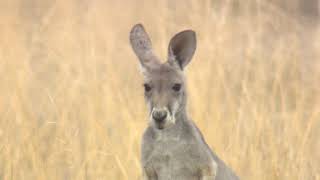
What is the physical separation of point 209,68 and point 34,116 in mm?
1220

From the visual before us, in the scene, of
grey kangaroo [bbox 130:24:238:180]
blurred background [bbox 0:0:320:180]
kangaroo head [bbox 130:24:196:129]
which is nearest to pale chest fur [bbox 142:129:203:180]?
grey kangaroo [bbox 130:24:238:180]

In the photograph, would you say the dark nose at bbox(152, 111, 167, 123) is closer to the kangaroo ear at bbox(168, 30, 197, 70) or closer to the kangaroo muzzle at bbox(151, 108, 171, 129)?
the kangaroo muzzle at bbox(151, 108, 171, 129)

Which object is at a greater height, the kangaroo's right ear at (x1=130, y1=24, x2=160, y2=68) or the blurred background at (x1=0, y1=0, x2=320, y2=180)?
the kangaroo's right ear at (x1=130, y1=24, x2=160, y2=68)

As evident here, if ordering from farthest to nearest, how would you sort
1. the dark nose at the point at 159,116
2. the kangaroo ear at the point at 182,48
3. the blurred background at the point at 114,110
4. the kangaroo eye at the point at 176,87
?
the blurred background at the point at 114,110, the kangaroo ear at the point at 182,48, the kangaroo eye at the point at 176,87, the dark nose at the point at 159,116

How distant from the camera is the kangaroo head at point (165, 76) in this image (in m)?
5.40

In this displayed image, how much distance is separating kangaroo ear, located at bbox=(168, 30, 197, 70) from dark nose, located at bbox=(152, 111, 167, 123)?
48 centimetres

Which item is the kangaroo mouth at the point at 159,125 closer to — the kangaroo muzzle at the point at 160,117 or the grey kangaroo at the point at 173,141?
the kangaroo muzzle at the point at 160,117

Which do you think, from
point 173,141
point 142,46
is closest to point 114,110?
point 142,46

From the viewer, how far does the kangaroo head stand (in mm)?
5398

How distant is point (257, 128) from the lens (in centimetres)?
730

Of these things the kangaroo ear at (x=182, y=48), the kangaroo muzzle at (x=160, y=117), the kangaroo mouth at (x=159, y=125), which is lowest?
the kangaroo mouth at (x=159, y=125)

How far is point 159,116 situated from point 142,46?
624 millimetres

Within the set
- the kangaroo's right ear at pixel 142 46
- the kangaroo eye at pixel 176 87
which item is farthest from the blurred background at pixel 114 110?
the kangaroo eye at pixel 176 87

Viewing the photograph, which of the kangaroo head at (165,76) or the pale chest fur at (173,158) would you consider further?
the pale chest fur at (173,158)
